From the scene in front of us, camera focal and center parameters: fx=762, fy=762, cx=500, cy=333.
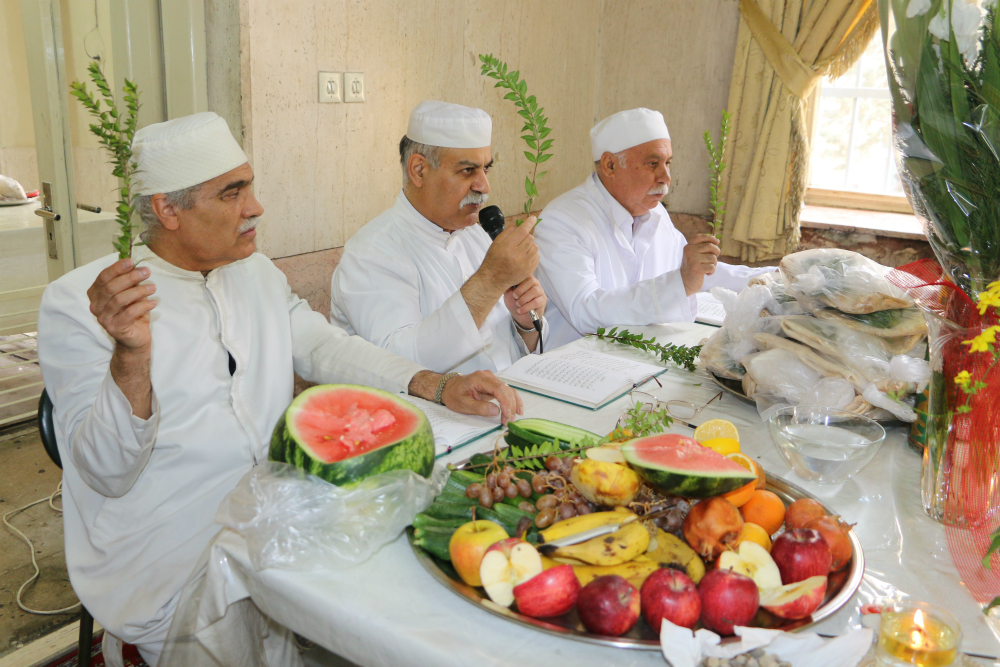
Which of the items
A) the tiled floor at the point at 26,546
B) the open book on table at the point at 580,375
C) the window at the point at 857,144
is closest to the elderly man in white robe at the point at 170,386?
the open book on table at the point at 580,375

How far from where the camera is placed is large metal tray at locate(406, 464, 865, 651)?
891 mm

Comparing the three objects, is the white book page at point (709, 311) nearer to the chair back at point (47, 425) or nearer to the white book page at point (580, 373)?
the white book page at point (580, 373)

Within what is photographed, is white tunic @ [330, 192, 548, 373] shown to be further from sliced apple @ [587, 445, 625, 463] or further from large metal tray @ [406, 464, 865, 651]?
large metal tray @ [406, 464, 865, 651]

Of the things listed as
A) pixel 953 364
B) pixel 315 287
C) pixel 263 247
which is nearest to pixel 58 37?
pixel 263 247

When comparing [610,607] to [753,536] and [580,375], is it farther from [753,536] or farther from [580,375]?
[580,375]

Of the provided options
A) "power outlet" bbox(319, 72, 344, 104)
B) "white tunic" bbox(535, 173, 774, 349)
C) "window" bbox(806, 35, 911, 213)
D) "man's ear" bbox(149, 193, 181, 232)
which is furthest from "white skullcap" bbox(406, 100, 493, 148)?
"window" bbox(806, 35, 911, 213)

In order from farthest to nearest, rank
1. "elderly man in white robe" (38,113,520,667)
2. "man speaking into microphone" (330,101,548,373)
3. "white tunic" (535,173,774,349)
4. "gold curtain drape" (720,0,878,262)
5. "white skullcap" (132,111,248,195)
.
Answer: "gold curtain drape" (720,0,878,262) → "white tunic" (535,173,774,349) → "man speaking into microphone" (330,101,548,373) → "white skullcap" (132,111,248,195) → "elderly man in white robe" (38,113,520,667)

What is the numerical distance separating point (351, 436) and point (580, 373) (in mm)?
875

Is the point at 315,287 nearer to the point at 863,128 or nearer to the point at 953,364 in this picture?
the point at 953,364

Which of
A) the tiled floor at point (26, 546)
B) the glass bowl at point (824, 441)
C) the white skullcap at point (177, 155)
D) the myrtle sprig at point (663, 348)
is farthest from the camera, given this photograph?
the tiled floor at point (26, 546)

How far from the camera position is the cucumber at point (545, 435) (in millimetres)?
1337

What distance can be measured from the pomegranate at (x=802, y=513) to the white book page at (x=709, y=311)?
148 cm

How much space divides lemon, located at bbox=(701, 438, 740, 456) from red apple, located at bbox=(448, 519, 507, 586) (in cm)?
43

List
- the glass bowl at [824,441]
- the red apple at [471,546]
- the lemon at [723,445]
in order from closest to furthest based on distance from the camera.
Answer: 1. the red apple at [471,546]
2. the lemon at [723,445]
3. the glass bowl at [824,441]
